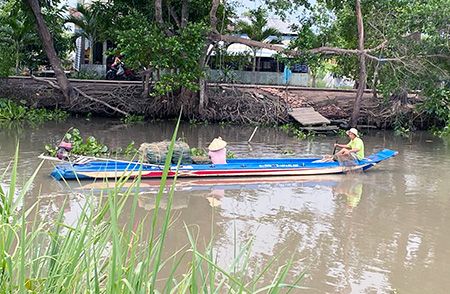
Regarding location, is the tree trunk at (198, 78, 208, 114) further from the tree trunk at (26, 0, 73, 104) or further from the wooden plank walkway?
the tree trunk at (26, 0, 73, 104)

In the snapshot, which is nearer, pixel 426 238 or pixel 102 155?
pixel 426 238

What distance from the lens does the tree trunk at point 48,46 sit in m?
17.4

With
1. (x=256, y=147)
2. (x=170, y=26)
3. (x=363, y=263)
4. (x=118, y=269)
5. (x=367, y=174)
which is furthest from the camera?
(x=170, y=26)

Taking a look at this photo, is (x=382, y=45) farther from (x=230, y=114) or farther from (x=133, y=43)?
(x=133, y=43)

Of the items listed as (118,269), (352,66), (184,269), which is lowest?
(184,269)

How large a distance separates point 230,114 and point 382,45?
18.7 ft

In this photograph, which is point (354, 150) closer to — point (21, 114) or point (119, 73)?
point (21, 114)

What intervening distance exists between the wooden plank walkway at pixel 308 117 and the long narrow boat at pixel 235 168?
6468 millimetres

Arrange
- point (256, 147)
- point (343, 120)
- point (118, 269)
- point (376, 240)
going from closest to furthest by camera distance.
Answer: point (118, 269), point (376, 240), point (256, 147), point (343, 120)

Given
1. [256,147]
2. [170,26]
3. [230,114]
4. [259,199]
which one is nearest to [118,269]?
[259,199]

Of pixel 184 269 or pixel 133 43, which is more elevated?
pixel 133 43

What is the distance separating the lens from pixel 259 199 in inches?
371

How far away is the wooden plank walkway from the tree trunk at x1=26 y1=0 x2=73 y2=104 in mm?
7582

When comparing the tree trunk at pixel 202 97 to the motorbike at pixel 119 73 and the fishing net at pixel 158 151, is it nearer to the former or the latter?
the motorbike at pixel 119 73
